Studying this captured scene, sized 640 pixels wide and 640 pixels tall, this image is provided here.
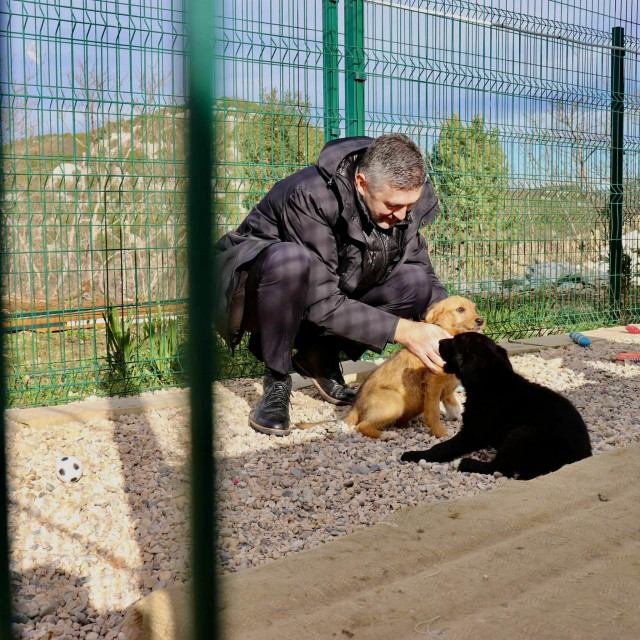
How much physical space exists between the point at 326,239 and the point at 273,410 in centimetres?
104

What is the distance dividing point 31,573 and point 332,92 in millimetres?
4545

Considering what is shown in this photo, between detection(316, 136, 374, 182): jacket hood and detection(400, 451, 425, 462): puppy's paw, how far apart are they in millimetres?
1670

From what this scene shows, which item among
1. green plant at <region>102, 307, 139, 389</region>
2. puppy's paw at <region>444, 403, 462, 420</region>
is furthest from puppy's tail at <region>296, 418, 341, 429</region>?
green plant at <region>102, 307, 139, 389</region>

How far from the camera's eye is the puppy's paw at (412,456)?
3.97m

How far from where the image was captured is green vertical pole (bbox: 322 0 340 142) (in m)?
6.19

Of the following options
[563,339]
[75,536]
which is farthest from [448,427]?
[563,339]

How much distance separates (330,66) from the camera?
6.21 meters

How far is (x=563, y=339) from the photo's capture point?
25.2 feet

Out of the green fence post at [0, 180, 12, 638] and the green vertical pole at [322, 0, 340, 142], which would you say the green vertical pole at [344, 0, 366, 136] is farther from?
the green fence post at [0, 180, 12, 638]

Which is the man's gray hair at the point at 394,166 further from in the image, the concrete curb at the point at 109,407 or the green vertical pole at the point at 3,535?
the green vertical pole at the point at 3,535

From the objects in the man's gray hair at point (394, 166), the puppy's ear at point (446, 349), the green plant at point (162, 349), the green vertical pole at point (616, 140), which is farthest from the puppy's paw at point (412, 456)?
the green vertical pole at point (616, 140)

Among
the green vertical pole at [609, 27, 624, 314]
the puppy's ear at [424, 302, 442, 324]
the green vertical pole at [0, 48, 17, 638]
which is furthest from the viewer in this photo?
the green vertical pole at [609, 27, 624, 314]

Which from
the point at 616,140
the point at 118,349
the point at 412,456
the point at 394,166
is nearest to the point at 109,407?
the point at 118,349

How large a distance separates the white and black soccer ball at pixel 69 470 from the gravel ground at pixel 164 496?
46 millimetres
